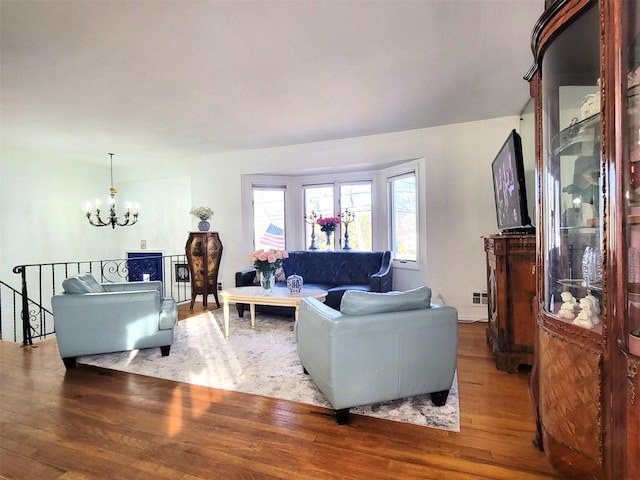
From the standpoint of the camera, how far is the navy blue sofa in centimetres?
468

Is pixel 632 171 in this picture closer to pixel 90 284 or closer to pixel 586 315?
pixel 586 315

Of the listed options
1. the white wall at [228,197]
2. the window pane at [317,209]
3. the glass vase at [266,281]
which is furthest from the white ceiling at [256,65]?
the glass vase at [266,281]

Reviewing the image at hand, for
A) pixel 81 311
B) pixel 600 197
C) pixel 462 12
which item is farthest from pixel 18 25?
pixel 600 197

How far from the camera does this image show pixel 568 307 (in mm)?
1453

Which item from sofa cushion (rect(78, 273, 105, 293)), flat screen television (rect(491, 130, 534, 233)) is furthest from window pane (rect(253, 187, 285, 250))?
flat screen television (rect(491, 130, 534, 233))

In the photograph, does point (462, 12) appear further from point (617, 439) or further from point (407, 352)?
point (617, 439)

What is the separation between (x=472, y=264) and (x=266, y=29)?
3.71 m

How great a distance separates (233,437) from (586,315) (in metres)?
1.90

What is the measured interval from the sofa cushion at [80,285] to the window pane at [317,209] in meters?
3.36

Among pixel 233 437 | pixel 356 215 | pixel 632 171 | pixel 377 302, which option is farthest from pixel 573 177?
pixel 356 215

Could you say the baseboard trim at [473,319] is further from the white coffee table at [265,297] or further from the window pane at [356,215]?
the white coffee table at [265,297]

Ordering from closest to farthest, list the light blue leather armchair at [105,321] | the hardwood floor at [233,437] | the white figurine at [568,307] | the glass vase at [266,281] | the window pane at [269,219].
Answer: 1. the white figurine at [568,307]
2. the hardwood floor at [233,437]
3. the light blue leather armchair at [105,321]
4. the glass vase at [266,281]
5. the window pane at [269,219]

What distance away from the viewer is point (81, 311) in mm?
3012

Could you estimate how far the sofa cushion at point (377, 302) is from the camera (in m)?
2.11
